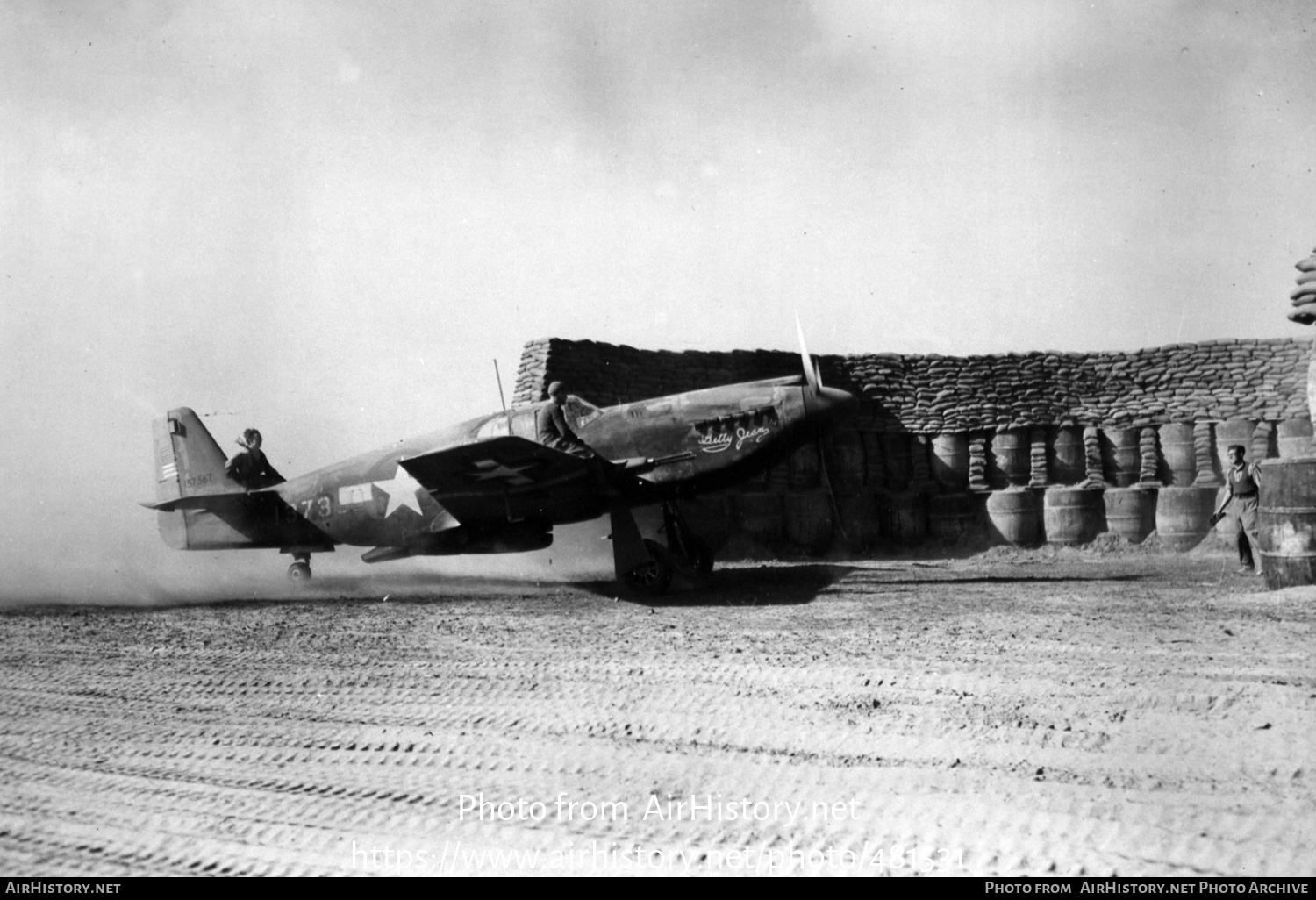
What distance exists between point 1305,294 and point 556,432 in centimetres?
751

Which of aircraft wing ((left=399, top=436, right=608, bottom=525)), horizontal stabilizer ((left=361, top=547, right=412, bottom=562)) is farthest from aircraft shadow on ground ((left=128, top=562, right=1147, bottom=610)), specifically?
aircraft wing ((left=399, top=436, right=608, bottom=525))

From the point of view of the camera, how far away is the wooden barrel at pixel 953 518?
669 inches

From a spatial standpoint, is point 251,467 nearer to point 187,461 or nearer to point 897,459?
point 187,461

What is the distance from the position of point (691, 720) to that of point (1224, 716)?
237cm

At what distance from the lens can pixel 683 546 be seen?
11281 mm

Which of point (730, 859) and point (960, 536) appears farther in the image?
A: point (960, 536)

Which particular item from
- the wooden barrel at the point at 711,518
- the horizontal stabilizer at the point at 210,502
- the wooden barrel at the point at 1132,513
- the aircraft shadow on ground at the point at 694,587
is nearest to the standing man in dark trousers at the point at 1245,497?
the aircraft shadow on ground at the point at 694,587

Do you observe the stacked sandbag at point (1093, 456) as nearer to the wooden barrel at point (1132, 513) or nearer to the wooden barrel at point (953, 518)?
the wooden barrel at point (1132, 513)

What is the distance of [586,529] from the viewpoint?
15109 mm

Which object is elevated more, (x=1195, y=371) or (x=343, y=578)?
(x=1195, y=371)

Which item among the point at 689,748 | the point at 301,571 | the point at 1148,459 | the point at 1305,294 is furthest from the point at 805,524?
the point at 689,748
